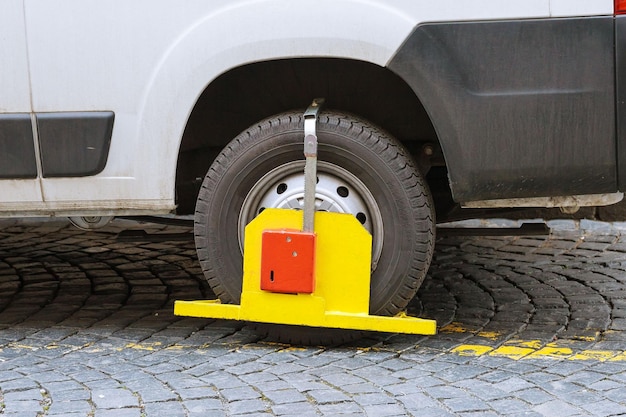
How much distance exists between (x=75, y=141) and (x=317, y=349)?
1.23 meters

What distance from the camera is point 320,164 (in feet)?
13.3

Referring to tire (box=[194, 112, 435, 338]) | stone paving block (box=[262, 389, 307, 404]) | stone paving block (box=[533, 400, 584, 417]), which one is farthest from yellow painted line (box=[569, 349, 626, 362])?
stone paving block (box=[262, 389, 307, 404])

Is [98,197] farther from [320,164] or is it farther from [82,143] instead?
[320,164]

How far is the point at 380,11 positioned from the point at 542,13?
573 millimetres

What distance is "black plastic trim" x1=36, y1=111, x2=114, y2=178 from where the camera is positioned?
402 cm

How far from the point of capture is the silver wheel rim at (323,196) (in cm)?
404

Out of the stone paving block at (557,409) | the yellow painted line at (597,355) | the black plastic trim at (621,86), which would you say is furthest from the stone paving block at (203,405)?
the black plastic trim at (621,86)

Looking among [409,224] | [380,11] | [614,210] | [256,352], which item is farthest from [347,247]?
[614,210]

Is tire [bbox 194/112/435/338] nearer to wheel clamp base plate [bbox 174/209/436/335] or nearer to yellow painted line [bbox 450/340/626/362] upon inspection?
wheel clamp base plate [bbox 174/209/436/335]

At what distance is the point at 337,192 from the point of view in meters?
4.07

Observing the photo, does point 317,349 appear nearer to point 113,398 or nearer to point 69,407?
point 113,398

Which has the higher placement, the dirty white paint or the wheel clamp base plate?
the dirty white paint

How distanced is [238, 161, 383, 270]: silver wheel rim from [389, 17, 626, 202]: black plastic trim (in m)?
0.39

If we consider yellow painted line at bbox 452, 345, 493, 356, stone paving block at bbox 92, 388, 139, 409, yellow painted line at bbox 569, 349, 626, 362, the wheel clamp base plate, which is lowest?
stone paving block at bbox 92, 388, 139, 409
